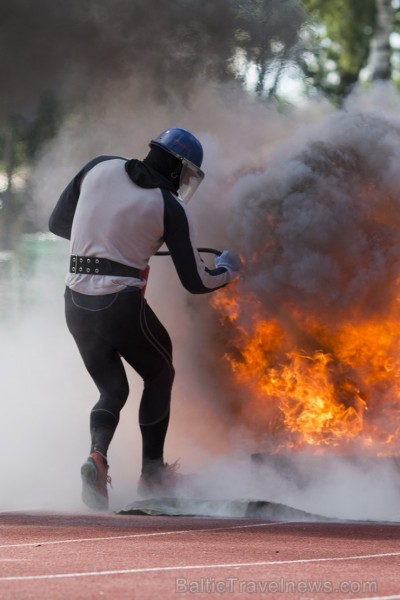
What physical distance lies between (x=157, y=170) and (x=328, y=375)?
74.8 inches

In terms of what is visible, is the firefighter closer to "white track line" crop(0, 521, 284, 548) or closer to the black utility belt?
the black utility belt

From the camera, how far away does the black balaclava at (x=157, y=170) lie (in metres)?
7.99

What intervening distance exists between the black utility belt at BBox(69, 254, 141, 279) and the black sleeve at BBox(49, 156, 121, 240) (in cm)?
42

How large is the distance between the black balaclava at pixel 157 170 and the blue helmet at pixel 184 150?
0.12 feet

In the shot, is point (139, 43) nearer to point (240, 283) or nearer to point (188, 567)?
point (240, 283)

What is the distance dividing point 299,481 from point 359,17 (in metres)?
23.6

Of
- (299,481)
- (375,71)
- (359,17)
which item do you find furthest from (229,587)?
(359,17)

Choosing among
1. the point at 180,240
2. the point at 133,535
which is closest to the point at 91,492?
the point at 133,535

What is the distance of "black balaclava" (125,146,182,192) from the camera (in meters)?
7.99

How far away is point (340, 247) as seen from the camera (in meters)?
8.69

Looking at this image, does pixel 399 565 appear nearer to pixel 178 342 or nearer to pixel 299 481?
pixel 299 481

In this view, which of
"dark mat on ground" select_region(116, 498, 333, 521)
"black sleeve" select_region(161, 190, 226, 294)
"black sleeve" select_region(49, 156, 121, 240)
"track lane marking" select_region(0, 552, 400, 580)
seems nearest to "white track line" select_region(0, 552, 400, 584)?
"track lane marking" select_region(0, 552, 400, 580)

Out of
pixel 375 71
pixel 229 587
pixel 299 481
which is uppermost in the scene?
pixel 375 71

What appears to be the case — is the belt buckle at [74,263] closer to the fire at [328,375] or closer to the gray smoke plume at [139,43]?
the fire at [328,375]
